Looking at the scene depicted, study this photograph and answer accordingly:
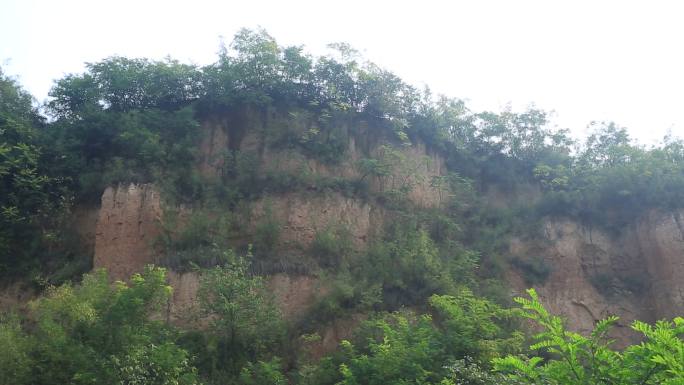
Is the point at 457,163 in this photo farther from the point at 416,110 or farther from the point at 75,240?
the point at 75,240

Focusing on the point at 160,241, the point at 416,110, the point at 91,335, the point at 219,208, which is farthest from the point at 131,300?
the point at 416,110

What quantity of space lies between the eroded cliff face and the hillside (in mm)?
69

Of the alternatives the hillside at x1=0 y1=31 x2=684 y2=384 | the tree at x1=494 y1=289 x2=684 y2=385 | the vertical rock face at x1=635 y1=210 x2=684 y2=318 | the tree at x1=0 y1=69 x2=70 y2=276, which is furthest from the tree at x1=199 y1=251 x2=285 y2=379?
the vertical rock face at x1=635 y1=210 x2=684 y2=318

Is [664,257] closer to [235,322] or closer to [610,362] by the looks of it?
[235,322]

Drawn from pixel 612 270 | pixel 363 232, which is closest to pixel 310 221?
pixel 363 232

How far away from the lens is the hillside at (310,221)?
1568 cm

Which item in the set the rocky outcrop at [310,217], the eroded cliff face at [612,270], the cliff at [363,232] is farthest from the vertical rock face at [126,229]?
the eroded cliff face at [612,270]

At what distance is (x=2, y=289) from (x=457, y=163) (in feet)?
52.4

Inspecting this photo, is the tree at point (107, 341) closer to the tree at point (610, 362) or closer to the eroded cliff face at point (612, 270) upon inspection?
the tree at point (610, 362)

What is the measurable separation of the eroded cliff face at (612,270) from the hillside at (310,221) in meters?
0.07

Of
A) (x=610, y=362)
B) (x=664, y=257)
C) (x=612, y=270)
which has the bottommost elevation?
(x=610, y=362)

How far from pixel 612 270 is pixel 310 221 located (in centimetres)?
1063

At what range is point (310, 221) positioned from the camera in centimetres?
2059

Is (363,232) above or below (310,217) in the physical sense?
below
